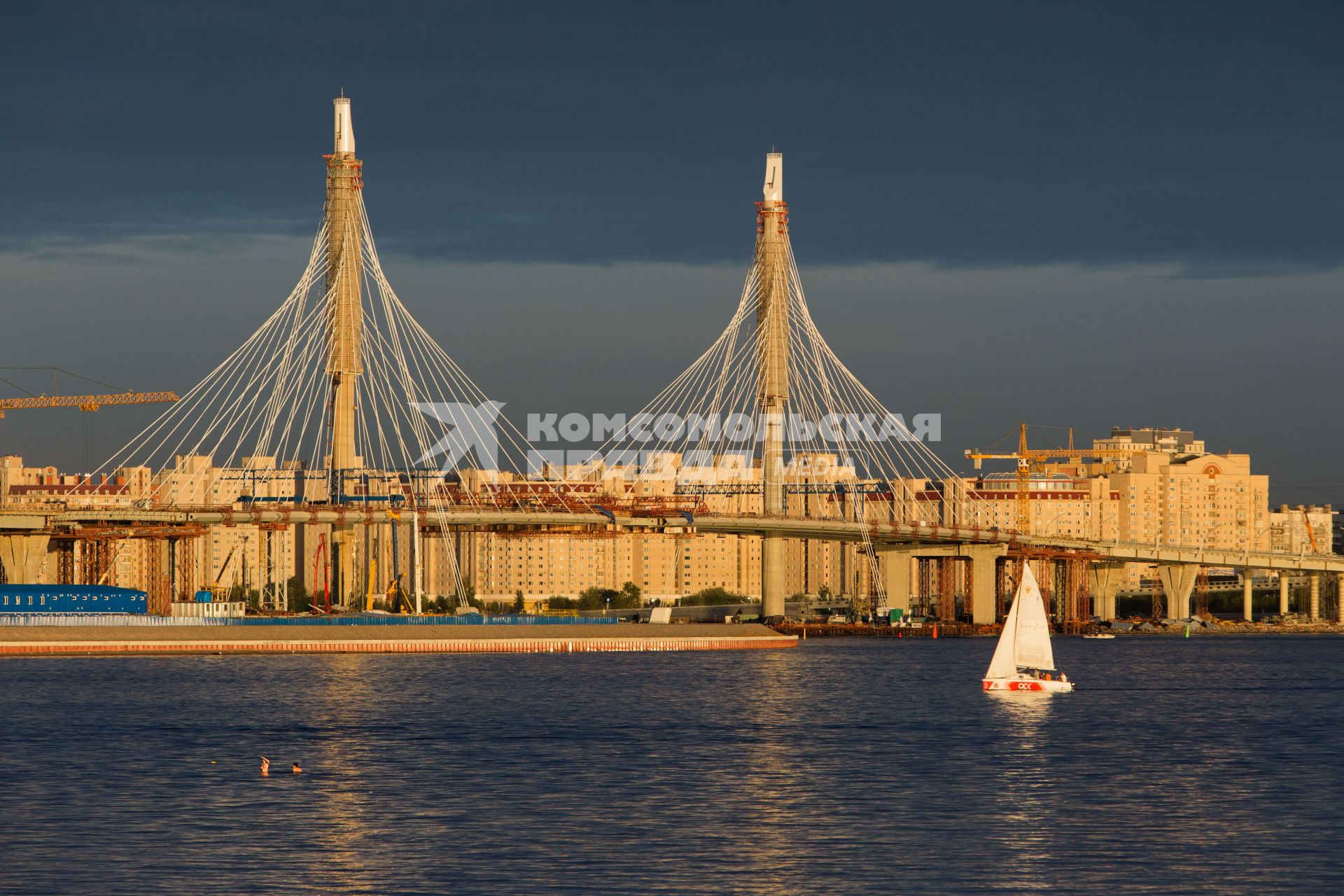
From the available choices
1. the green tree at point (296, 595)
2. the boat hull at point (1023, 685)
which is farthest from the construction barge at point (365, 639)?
the green tree at point (296, 595)

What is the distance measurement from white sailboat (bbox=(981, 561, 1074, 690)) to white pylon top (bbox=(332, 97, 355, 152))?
5010cm

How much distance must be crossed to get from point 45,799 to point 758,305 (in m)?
79.6

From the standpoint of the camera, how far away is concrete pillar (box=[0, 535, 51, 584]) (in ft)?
329

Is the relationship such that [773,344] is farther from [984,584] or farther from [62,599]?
[62,599]

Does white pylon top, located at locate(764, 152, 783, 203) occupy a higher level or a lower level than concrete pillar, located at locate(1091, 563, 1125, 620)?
higher

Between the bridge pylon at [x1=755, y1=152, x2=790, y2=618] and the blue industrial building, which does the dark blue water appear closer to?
the blue industrial building

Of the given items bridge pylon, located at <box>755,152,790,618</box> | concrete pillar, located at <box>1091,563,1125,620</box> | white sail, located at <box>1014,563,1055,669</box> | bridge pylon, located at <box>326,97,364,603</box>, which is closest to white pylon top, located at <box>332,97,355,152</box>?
bridge pylon, located at <box>326,97,364,603</box>

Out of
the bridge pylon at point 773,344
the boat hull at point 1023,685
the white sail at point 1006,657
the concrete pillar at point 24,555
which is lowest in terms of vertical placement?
the boat hull at point 1023,685

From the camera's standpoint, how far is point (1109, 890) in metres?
27.1

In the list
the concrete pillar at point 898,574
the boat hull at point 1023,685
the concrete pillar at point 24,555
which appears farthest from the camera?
the concrete pillar at point 898,574

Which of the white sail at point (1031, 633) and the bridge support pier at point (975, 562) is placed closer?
the white sail at point (1031, 633)

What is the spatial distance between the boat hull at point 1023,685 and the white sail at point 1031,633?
59 cm

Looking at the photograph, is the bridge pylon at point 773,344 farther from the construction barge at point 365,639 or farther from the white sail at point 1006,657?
the white sail at point 1006,657

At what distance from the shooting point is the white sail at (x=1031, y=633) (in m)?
64.6
